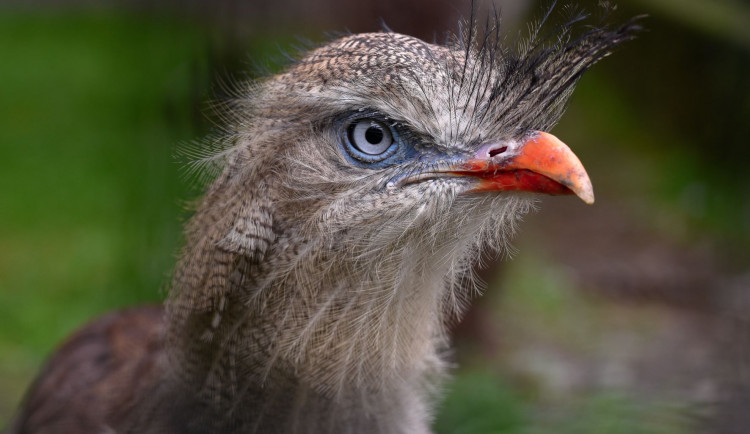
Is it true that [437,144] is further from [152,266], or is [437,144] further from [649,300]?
[649,300]

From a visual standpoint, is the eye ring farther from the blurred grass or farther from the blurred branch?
the blurred branch

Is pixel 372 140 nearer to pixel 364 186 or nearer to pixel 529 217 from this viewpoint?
pixel 364 186

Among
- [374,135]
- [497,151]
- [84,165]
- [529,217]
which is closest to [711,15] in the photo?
[529,217]

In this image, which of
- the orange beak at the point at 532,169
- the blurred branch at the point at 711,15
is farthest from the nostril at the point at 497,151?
the blurred branch at the point at 711,15

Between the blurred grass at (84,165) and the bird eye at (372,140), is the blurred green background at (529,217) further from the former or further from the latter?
the bird eye at (372,140)

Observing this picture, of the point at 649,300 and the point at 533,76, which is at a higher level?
the point at 649,300

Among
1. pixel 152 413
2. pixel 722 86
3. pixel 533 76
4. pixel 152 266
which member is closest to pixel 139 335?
pixel 152 413

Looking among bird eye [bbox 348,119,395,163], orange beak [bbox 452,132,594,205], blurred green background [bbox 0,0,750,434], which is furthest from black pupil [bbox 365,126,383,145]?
blurred green background [bbox 0,0,750,434]
